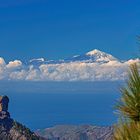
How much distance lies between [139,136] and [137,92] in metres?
1.05

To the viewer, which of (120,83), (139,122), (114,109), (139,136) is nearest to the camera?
(139,136)

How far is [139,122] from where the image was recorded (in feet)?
29.2

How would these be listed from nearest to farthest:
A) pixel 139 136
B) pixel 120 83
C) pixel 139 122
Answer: pixel 139 136 < pixel 139 122 < pixel 120 83

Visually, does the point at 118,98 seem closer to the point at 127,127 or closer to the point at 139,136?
the point at 127,127

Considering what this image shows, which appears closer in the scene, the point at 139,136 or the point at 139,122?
the point at 139,136

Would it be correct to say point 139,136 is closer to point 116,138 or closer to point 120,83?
point 116,138

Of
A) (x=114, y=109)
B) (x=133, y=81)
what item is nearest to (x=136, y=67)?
(x=133, y=81)

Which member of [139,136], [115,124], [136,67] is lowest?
[139,136]

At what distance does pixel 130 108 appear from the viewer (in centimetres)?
923

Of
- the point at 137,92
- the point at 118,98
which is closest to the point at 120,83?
the point at 118,98

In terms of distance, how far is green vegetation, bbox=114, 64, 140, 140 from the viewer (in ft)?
29.2

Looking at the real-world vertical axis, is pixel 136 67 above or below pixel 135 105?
above

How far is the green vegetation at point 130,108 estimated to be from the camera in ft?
29.2

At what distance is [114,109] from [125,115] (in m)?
0.24
